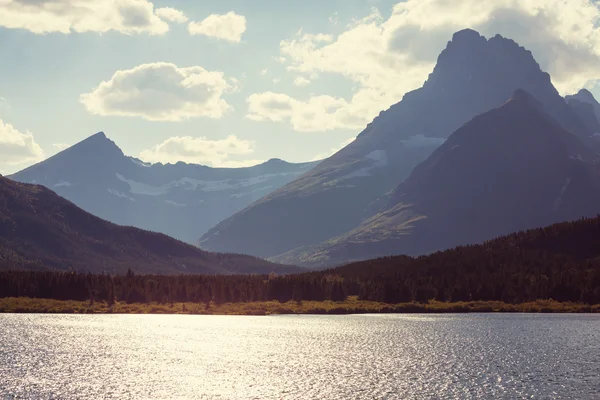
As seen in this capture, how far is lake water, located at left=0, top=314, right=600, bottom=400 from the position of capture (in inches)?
2992

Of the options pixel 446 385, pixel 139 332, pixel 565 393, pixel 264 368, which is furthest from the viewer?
pixel 139 332

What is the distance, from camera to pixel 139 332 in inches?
5655

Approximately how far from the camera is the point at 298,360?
102 meters

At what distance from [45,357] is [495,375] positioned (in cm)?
6170

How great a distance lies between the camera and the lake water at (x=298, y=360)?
7600cm

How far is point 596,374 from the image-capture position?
86750mm

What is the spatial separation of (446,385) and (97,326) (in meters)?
98.9

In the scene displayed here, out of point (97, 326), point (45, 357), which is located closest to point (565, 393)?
point (45, 357)

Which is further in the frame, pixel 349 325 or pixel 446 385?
pixel 349 325

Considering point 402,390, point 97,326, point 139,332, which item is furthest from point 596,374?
point 97,326

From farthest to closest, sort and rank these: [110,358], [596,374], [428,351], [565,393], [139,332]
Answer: [139,332] < [428,351] < [110,358] < [596,374] < [565,393]

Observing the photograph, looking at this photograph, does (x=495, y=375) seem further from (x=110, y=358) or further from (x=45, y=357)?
(x=45, y=357)

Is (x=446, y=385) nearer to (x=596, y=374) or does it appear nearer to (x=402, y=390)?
(x=402, y=390)

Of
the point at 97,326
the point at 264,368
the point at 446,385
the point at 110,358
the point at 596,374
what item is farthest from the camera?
the point at 97,326
